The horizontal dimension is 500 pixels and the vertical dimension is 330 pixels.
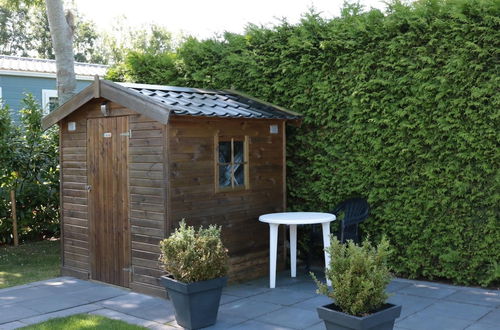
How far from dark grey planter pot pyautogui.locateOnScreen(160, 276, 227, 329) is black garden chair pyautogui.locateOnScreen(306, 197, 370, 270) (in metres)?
1.93

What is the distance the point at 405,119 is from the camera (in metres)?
5.85

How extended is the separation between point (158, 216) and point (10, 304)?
171cm

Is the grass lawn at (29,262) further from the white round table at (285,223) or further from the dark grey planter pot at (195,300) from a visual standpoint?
the white round table at (285,223)

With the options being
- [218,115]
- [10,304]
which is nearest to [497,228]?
[218,115]

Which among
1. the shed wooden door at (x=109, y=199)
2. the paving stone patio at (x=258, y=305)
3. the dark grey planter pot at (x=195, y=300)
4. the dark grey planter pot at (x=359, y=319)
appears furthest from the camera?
the shed wooden door at (x=109, y=199)

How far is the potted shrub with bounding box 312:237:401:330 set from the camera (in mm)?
3387

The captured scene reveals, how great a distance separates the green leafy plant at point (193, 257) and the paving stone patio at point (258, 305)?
1.60 feet

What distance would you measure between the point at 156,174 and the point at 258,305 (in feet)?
5.42

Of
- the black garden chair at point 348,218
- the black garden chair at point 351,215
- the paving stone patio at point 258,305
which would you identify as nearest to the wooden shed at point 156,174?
the paving stone patio at point 258,305

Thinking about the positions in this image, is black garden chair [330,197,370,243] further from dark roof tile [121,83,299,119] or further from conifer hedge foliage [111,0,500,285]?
dark roof tile [121,83,299,119]

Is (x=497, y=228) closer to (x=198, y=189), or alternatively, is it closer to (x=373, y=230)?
(x=373, y=230)

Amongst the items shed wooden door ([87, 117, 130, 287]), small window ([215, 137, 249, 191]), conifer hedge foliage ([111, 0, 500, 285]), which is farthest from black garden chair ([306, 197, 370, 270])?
shed wooden door ([87, 117, 130, 287])

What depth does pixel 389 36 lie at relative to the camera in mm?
5918

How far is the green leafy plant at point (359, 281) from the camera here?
3.41m
